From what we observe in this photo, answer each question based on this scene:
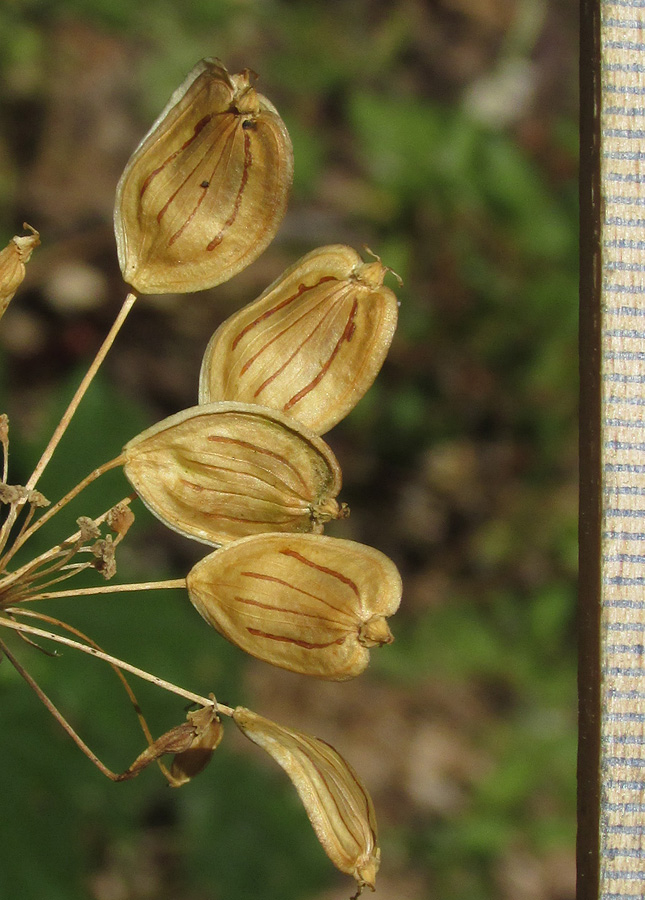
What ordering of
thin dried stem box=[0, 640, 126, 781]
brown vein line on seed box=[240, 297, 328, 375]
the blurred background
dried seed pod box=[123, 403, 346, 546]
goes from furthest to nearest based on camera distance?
the blurred background
brown vein line on seed box=[240, 297, 328, 375]
dried seed pod box=[123, 403, 346, 546]
thin dried stem box=[0, 640, 126, 781]

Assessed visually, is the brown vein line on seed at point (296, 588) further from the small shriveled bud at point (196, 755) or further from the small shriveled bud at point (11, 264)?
the small shriveled bud at point (11, 264)

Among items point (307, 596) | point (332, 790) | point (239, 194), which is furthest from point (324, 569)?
point (239, 194)

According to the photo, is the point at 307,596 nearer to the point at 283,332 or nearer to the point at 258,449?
the point at 258,449

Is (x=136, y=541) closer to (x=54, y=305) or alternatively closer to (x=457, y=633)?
(x=54, y=305)

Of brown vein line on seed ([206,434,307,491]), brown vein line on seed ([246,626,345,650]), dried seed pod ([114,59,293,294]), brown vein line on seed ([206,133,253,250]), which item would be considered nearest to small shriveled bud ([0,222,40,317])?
dried seed pod ([114,59,293,294])

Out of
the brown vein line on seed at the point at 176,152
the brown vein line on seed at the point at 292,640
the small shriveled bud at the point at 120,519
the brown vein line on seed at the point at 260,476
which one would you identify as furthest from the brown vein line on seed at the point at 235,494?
the brown vein line on seed at the point at 176,152

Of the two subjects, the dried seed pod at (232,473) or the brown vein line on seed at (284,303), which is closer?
the dried seed pod at (232,473)

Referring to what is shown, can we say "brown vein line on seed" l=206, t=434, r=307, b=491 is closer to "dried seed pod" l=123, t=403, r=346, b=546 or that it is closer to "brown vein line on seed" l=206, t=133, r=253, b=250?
"dried seed pod" l=123, t=403, r=346, b=546
